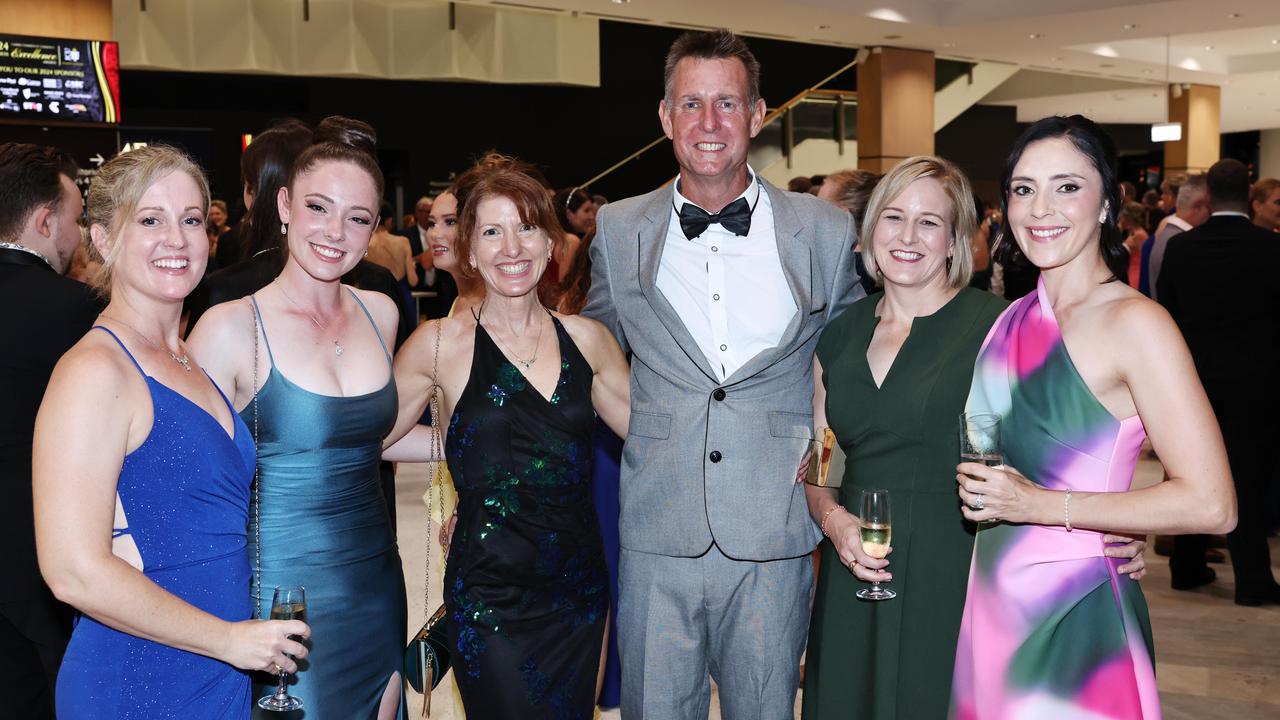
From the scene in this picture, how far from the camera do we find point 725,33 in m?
2.84

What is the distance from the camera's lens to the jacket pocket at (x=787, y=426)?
2.64 meters

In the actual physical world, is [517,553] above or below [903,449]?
below

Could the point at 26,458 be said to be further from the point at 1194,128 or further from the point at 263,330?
the point at 1194,128

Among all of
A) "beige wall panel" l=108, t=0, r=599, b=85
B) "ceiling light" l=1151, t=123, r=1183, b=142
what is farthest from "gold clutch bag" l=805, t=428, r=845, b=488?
"ceiling light" l=1151, t=123, r=1183, b=142

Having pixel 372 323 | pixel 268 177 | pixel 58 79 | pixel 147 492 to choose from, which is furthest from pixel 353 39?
pixel 147 492

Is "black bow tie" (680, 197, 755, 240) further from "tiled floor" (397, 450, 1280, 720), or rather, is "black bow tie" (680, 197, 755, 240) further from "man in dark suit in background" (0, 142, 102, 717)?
"man in dark suit in background" (0, 142, 102, 717)

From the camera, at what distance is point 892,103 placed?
1491cm

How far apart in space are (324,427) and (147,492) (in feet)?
1.72

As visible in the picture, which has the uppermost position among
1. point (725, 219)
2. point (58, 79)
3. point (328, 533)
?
point (58, 79)

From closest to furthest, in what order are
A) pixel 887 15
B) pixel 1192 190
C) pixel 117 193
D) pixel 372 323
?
pixel 117 193, pixel 372 323, pixel 1192 190, pixel 887 15

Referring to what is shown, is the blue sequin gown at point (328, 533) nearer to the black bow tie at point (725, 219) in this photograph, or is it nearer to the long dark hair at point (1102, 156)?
the black bow tie at point (725, 219)

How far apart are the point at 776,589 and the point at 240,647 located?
1.32 meters

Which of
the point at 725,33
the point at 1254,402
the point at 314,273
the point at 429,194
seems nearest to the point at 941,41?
the point at 429,194

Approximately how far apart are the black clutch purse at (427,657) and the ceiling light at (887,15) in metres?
11.3
